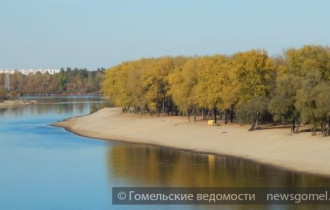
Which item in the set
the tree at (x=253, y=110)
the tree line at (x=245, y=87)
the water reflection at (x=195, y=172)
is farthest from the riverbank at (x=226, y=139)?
the tree line at (x=245, y=87)

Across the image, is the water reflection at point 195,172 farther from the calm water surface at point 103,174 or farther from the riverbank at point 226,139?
the riverbank at point 226,139

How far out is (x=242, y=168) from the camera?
159 feet

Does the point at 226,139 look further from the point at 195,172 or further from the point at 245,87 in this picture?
the point at 195,172

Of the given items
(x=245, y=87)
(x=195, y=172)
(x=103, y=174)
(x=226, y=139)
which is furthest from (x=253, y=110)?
(x=103, y=174)

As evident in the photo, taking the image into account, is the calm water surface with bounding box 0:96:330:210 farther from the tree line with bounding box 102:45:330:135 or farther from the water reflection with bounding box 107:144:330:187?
the tree line with bounding box 102:45:330:135

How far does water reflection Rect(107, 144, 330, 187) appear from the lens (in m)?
42.3

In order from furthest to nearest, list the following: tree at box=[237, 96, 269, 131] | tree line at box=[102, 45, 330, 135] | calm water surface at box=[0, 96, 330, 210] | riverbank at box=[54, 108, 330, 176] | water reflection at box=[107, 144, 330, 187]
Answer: tree at box=[237, 96, 269, 131] → tree line at box=[102, 45, 330, 135] → riverbank at box=[54, 108, 330, 176] → water reflection at box=[107, 144, 330, 187] → calm water surface at box=[0, 96, 330, 210]

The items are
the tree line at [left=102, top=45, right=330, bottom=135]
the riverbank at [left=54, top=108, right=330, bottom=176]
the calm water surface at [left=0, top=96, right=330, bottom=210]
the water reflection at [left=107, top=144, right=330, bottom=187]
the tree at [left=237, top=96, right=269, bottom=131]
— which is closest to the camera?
the calm water surface at [left=0, top=96, right=330, bottom=210]

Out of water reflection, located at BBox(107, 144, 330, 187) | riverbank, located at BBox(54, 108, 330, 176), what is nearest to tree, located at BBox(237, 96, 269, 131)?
riverbank, located at BBox(54, 108, 330, 176)

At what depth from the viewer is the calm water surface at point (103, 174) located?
130ft

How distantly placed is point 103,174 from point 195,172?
7.12 m

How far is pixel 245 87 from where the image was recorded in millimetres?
69188

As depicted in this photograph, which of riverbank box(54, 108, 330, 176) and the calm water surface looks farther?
riverbank box(54, 108, 330, 176)

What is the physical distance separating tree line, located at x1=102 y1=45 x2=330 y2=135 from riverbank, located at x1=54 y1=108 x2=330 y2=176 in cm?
217
